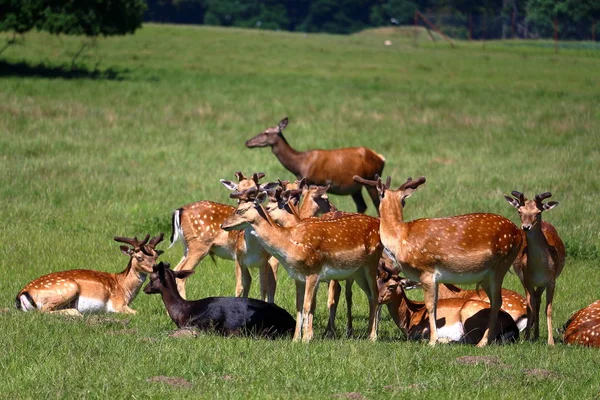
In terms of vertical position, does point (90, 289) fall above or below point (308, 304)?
below

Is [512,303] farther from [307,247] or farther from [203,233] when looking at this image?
[203,233]

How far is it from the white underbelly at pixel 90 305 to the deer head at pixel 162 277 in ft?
2.44

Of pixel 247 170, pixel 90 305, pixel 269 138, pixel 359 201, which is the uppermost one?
pixel 90 305

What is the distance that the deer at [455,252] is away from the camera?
390 inches

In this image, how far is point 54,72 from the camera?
33781 mm

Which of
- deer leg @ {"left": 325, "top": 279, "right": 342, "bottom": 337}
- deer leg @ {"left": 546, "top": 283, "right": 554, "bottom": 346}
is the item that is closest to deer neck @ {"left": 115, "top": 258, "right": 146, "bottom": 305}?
deer leg @ {"left": 325, "top": 279, "right": 342, "bottom": 337}

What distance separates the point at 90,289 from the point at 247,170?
9946 millimetres

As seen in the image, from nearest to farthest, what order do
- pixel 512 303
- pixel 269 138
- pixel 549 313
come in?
pixel 549 313 → pixel 512 303 → pixel 269 138

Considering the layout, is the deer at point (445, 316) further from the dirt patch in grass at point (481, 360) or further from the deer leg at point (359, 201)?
the deer leg at point (359, 201)

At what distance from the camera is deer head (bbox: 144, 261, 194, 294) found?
10.5 metres

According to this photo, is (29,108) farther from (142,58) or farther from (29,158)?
(142,58)

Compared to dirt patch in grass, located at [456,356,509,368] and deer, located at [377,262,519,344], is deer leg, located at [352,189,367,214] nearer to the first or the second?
deer, located at [377,262,519,344]

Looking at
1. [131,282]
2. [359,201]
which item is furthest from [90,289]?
[359,201]

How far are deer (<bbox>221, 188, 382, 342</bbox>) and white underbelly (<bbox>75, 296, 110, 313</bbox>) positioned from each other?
192 centimetres
